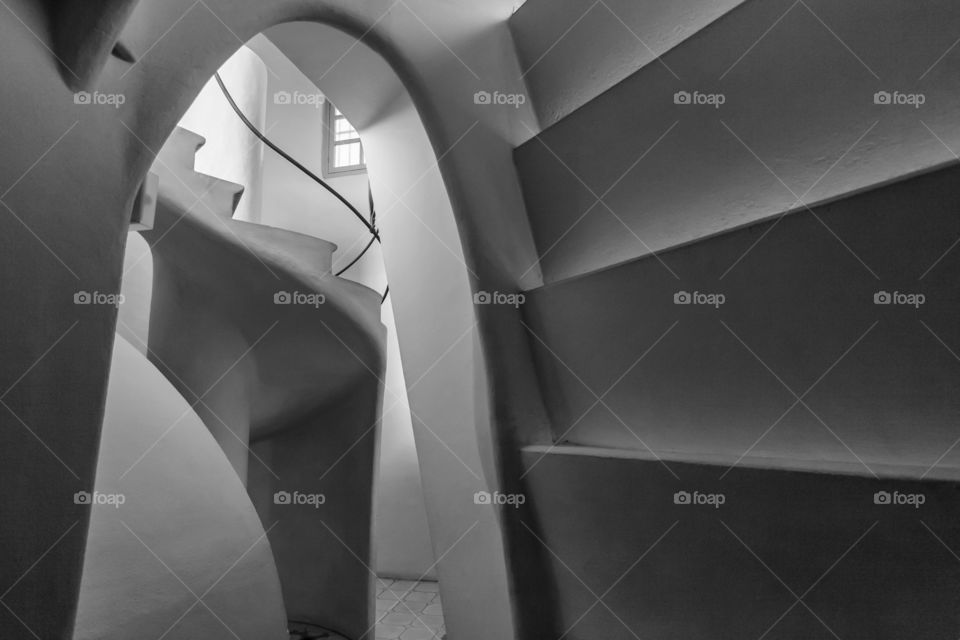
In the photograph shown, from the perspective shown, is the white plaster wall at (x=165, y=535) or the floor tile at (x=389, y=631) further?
the floor tile at (x=389, y=631)

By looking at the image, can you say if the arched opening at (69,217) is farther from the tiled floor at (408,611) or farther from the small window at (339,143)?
the small window at (339,143)

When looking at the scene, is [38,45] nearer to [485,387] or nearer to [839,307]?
[485,387]

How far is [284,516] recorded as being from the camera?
15.1 feet

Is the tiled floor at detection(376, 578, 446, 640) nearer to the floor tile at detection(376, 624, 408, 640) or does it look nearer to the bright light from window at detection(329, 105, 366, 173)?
the floor tile at detection(376, 624, 408, 640)

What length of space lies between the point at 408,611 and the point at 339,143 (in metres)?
5.28

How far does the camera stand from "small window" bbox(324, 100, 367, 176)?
785 cm

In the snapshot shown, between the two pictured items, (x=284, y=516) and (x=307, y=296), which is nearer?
(x=307, y=296)

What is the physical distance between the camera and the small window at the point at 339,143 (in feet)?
25.8

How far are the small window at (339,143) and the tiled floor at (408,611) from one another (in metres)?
4.68

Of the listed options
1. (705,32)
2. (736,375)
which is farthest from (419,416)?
(705,32)

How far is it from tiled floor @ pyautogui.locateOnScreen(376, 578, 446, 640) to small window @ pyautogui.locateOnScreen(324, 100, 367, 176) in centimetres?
468

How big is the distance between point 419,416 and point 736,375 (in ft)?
4.47

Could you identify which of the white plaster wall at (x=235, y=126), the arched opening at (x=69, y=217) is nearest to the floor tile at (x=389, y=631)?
the white plaster wall at (x=235, y=126)

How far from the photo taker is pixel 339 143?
7.90m
